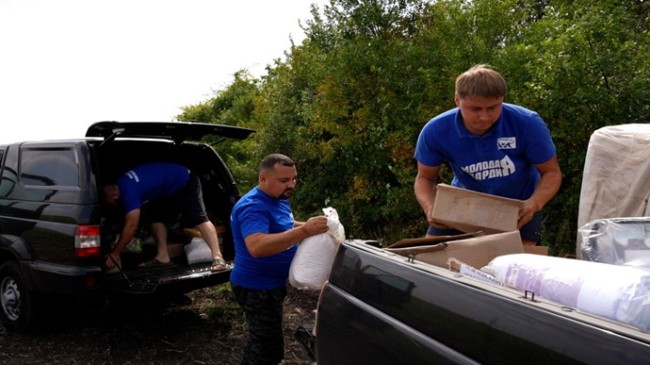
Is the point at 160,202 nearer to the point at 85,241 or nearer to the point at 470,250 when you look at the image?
the point at 85,241

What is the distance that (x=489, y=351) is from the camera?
4.48 feet

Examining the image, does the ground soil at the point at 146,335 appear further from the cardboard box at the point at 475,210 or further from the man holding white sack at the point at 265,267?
the cardboard box at the point at 475,210

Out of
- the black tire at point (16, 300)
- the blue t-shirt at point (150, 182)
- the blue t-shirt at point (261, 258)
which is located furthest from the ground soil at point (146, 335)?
the blue t-shirt at point (261, 258)

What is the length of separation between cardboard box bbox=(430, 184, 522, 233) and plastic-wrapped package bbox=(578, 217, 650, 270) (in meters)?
0.32

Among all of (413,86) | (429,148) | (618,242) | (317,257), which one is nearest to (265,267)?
(317,257)

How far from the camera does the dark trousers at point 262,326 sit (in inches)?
122

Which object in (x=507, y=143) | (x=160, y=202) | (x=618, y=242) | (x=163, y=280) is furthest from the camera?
(x=160, y=202)

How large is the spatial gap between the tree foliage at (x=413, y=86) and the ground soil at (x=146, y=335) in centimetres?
188

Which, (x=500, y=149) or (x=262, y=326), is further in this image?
(x=262, y=326)

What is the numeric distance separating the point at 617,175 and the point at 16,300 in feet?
16.4

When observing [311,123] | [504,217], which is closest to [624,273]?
[504,217]

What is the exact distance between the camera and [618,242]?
1.92m

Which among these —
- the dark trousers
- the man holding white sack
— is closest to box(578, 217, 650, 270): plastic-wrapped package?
the man holding white sack

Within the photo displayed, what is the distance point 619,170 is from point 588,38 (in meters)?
1.84
